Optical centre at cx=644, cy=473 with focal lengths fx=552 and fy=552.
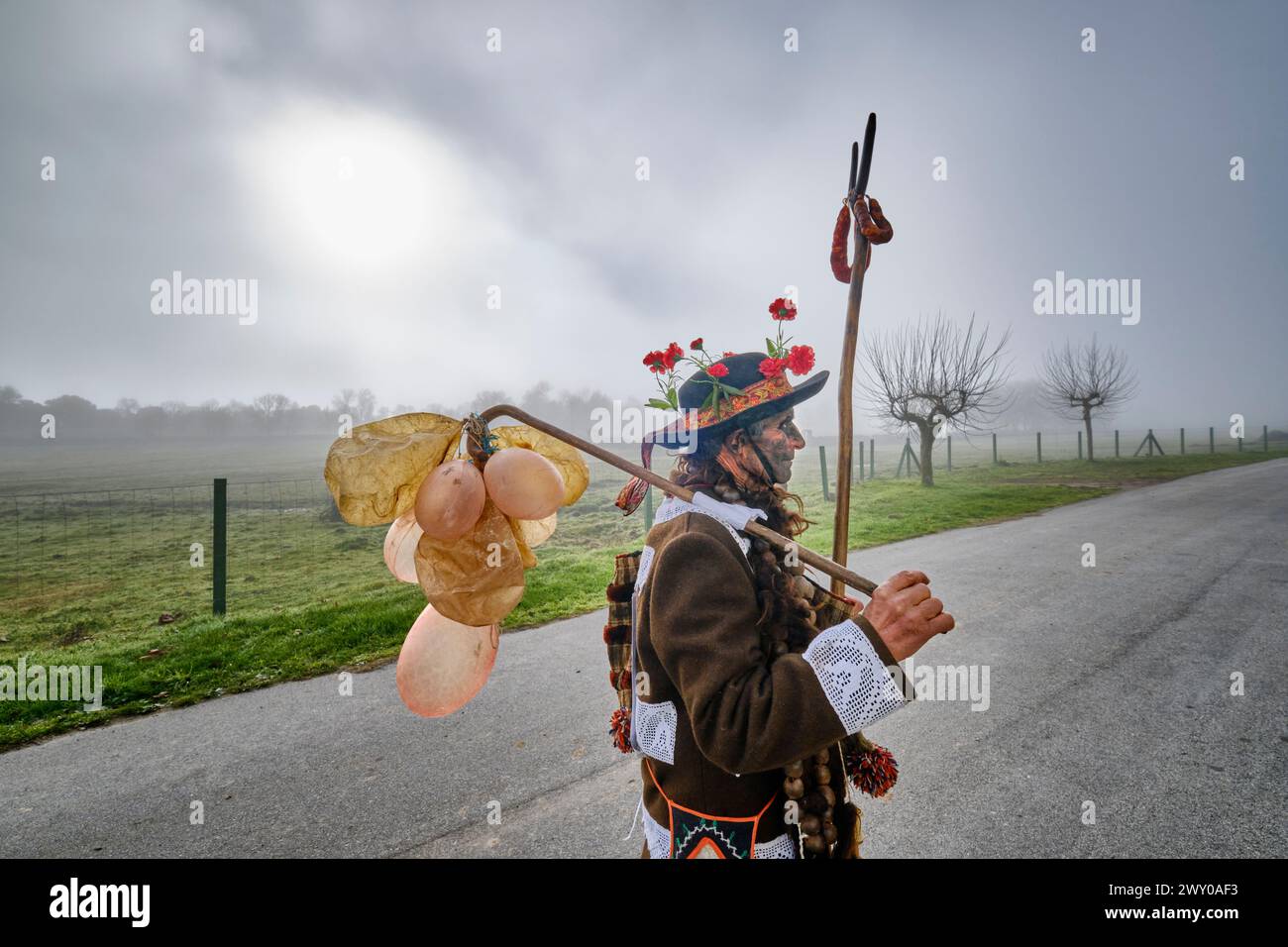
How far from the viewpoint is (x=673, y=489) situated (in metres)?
1.54

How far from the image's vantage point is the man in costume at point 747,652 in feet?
3.98

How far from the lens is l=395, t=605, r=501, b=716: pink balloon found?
4.90ft

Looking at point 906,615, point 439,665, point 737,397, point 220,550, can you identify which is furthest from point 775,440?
point 220,550

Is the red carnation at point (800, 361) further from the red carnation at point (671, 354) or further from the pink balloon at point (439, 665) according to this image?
the pink balloon at point (439, 665)

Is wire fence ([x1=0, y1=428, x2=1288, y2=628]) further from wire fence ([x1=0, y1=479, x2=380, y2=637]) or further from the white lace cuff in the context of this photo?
the white lace cuff

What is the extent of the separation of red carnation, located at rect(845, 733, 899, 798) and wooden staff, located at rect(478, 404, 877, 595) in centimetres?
56

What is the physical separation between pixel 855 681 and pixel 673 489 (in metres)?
0.65

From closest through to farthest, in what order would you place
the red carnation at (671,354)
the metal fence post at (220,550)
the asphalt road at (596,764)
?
the red carnation at (671,354) → the asphalt road at (596,764) → the metal fence post at (220,550)

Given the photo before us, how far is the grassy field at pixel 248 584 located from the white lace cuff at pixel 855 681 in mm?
1698

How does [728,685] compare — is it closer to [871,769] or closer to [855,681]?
[855,681]

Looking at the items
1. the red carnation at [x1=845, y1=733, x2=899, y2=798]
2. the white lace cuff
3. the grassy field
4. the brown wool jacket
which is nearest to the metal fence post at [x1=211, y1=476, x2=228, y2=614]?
the grassy field

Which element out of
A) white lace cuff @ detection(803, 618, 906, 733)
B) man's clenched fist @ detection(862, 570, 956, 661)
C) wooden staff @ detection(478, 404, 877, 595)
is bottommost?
white lace cuff @ detection(803, 618, 906, 733)

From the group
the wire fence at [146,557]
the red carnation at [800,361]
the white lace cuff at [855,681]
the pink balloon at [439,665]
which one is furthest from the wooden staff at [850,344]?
the wire fence at [146,557]

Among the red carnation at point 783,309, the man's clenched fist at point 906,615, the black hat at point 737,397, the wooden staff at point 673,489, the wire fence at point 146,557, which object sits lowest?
the wire fence at point 146,557
